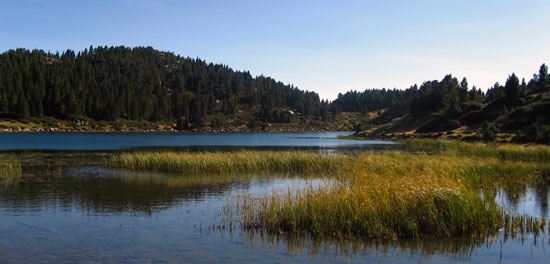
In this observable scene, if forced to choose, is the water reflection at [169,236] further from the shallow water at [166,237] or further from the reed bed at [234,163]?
the reed bed at [234,163]

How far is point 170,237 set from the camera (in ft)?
52.5

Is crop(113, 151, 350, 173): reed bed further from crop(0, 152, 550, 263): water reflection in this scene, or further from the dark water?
the dark water

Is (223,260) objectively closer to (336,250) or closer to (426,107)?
(336,250)

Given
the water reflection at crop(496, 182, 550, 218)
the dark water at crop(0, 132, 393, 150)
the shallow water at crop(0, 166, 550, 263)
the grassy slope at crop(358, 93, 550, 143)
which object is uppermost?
the grassy slope at crop(358, 93, 550, 143)

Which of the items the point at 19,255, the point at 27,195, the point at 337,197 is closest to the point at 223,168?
the point at 27,195

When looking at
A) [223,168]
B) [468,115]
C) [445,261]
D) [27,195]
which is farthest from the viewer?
[468,115]

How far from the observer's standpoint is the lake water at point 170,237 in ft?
44.3

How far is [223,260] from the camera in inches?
521

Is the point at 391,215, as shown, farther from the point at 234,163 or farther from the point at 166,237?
the point at 234,163

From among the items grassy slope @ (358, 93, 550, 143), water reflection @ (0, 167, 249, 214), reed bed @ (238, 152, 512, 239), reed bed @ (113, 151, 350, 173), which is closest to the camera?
reed bed @ (238, 152, 512, 239)

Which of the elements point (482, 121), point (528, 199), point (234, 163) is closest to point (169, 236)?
point (528, 199)

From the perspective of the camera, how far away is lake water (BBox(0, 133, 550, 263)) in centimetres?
1352

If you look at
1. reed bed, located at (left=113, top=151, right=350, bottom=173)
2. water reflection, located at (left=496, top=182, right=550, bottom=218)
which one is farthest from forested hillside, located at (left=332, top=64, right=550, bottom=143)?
reed bed, located at (left=113, top=151, right=350, bottom=173)

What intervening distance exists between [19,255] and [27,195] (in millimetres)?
12920
